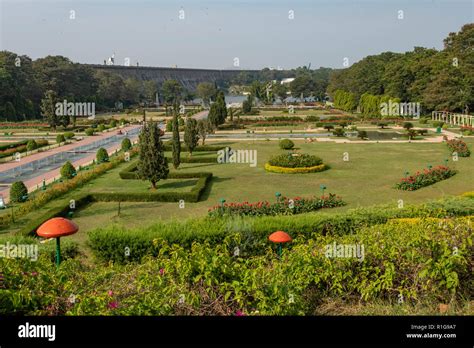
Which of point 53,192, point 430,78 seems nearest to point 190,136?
point 53,192

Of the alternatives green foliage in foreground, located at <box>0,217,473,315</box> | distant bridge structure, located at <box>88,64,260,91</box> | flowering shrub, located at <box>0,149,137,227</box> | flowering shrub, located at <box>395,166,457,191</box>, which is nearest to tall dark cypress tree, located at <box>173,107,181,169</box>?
flowering shrub, located at <box>0,149,137,227</box>

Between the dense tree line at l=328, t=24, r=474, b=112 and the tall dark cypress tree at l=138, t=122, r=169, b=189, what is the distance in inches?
1572

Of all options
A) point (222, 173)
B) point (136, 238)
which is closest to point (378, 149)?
point (222, 173)

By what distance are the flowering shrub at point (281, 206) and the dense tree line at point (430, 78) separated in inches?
1528

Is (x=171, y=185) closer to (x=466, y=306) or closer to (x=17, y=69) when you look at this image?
(x=466, y=306)

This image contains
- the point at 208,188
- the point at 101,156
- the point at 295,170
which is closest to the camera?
the point at 208,188

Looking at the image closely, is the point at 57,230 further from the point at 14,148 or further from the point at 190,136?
the point at 14,148

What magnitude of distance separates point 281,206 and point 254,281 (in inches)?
473

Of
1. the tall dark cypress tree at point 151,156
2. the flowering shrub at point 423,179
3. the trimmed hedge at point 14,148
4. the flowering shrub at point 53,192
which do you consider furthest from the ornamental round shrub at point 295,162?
the trimmed hedge at point 14,148

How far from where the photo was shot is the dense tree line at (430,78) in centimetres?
5384

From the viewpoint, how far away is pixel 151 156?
21.4 m

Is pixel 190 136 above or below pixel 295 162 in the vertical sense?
above

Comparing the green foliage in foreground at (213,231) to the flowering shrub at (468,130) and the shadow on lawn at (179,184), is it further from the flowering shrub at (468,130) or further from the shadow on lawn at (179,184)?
the flowering shrub at (468,130)
